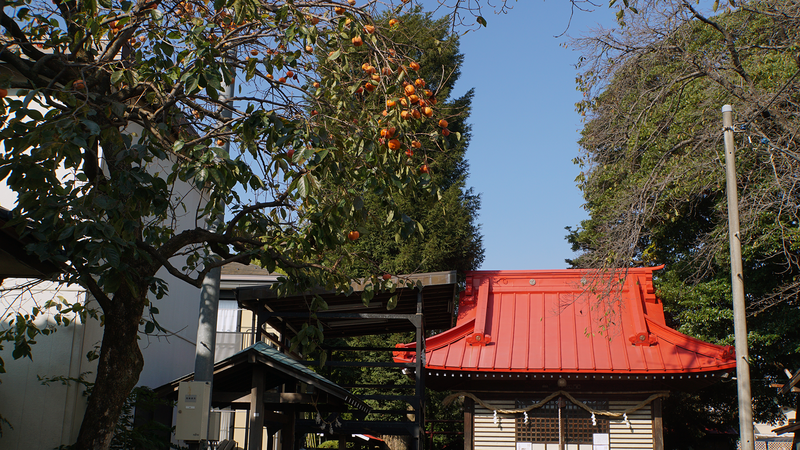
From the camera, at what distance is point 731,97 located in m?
11.6

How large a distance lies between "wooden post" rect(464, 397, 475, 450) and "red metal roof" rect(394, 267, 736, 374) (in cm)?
116

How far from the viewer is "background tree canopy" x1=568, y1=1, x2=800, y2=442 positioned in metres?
10.8

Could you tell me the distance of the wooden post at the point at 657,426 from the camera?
41.3 feet

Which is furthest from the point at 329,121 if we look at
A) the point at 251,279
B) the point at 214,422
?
the point at 251,279

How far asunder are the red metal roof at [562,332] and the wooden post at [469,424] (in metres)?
1.16

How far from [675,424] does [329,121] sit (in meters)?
19.0

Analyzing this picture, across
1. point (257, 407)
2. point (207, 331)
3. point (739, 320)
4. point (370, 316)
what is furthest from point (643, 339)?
point (207, 331)

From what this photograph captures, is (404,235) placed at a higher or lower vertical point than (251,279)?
lower

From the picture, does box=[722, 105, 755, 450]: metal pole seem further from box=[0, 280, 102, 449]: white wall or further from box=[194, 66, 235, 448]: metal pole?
box=[0, 280, 102, 449]: white wall

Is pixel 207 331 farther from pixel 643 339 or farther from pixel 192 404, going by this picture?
pixel 643 339

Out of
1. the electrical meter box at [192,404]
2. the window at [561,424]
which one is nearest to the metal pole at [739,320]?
the window at [561,424]

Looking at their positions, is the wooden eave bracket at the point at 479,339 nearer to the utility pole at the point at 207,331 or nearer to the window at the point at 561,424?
the window at the point at 561,424

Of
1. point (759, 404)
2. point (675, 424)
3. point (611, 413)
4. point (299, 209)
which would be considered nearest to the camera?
point (299, 209)

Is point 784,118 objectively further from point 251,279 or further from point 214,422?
→ point 251,279
